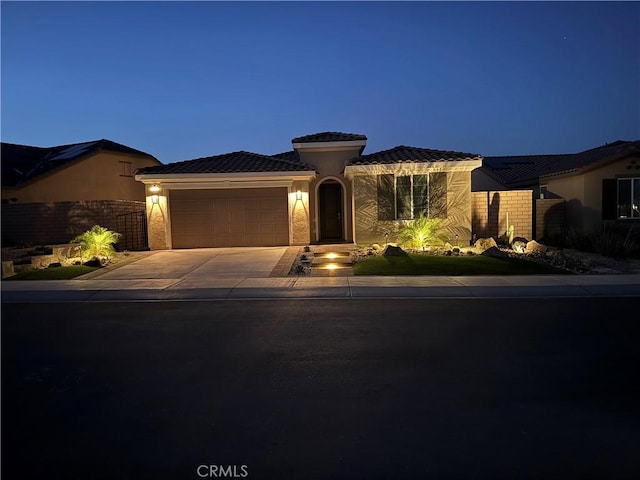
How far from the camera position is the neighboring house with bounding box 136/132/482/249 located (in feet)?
62.1

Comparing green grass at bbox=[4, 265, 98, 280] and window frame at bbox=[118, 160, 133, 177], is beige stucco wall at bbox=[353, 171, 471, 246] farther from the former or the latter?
window frame at bbox=[118, 160, 133, 177]

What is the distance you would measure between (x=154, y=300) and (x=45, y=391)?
5.45 m

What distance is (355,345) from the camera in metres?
6.66

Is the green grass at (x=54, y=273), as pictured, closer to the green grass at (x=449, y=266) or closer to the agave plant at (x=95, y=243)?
the agave plant at (x=95, y=243)

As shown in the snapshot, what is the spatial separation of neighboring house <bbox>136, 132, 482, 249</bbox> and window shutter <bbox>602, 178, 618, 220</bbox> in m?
5.59

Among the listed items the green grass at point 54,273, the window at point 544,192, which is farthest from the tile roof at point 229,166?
the window at point 544,192

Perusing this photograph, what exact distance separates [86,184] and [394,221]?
750 inches

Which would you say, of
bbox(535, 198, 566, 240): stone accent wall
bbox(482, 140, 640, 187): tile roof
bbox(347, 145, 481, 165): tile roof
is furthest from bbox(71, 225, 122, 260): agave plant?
bbox(482, 140, 640, 187): tile roof

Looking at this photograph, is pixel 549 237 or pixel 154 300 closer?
pixel 154 300

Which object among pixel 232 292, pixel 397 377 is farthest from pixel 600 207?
pixel 397 377

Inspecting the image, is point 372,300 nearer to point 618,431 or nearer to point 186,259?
point 618,431

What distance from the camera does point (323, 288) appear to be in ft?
37.4

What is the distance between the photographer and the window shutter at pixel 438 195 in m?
18.9

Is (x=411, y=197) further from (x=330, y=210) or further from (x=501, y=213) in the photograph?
(x=330, y=210)
